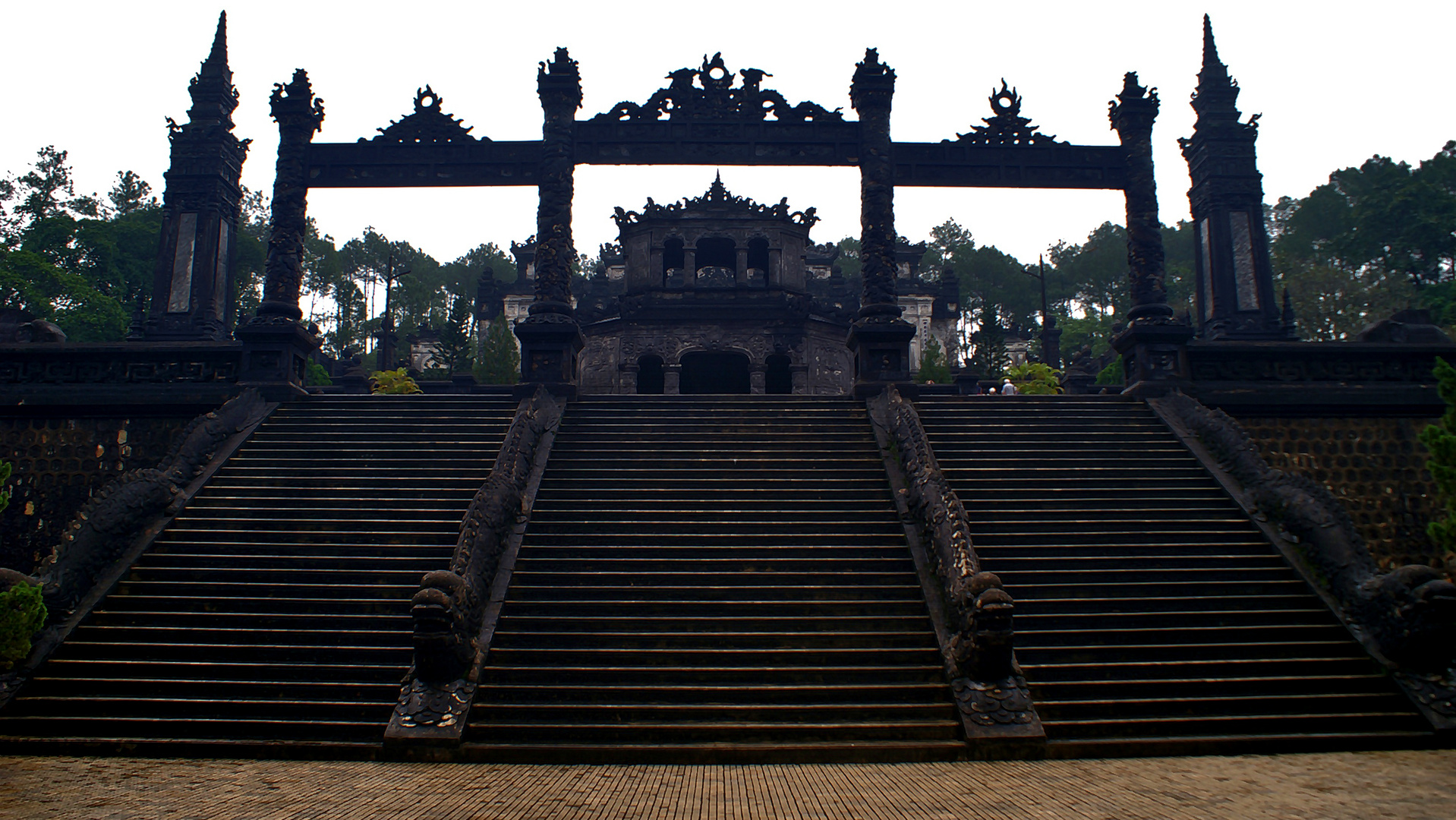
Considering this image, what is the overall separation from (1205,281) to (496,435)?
58.3 feet

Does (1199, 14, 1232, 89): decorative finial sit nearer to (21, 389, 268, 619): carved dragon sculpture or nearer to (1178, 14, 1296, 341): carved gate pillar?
(1178, 14, 1296, 341): carved gate pillar

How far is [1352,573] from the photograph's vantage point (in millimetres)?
7836

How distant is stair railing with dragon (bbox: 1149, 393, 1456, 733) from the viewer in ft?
22.7

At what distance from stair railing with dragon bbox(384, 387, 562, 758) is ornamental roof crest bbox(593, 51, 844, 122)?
352 inches

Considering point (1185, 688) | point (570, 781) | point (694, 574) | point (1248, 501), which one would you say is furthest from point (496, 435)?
point (1248, 501)

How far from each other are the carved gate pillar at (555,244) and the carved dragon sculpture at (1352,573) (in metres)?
9.93

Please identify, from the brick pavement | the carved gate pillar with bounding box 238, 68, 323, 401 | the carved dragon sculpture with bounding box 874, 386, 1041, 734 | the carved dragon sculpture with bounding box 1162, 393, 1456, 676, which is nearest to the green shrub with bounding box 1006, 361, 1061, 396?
the carved dragon sculpture with bounding box 1162, 393, 1456, 676

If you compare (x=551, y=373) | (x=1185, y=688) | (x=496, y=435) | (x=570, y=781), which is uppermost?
(x=551, y=373)

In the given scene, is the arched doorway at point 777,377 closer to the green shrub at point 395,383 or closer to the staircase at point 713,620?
the green shrub at point 395,383

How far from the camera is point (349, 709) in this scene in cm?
678

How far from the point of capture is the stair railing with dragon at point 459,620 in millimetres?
6465

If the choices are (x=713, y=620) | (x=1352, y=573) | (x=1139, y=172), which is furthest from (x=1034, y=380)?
(x=713, y=620)

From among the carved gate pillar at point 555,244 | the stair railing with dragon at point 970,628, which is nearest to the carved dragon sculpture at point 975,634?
the stair railing with dragon at point 970,628

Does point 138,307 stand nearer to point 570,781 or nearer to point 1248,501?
point 570,781
